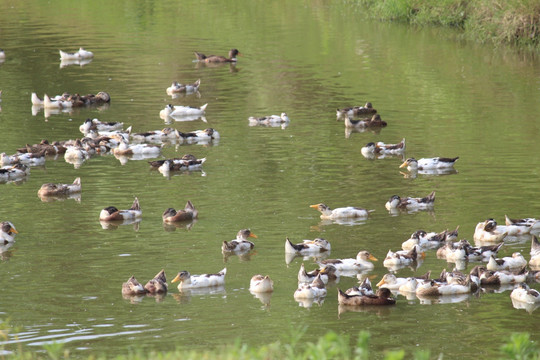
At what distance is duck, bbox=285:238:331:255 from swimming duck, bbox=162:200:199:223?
3.29 meters

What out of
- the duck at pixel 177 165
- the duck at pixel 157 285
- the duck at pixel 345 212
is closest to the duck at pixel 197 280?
the duck at pixel 157 285

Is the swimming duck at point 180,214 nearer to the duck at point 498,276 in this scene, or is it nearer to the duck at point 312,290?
the duck at point 312,290

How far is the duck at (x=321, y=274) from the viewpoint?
18250 millimetres

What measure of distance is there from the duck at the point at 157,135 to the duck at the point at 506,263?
1476cm

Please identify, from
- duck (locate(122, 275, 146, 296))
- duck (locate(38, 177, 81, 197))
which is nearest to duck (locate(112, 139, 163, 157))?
duck (locate(38, 177, 81, 197))

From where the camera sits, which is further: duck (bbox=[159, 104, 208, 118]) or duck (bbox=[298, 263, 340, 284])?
duck (bbox=[159, 104, 208, 118])

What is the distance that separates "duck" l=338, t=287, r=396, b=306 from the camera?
56.0 feet

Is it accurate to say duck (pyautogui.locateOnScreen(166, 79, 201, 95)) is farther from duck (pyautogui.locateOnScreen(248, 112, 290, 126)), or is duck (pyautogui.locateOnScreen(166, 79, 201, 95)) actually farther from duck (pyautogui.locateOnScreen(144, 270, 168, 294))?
duck (pyautogui.locateOnScreen(144, 270, 168, 294))

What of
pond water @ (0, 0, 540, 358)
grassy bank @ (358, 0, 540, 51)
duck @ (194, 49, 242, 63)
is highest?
grassy bank @ (358, 0, 540, 51)

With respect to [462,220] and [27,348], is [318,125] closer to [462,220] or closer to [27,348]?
[462,220]

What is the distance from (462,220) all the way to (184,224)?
20.3 feet

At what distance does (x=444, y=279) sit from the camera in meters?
18.0

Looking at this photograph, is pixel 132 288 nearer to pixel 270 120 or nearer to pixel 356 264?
pixel 356 264

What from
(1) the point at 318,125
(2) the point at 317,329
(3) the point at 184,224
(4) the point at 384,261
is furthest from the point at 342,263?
(1) the point at 318,125
